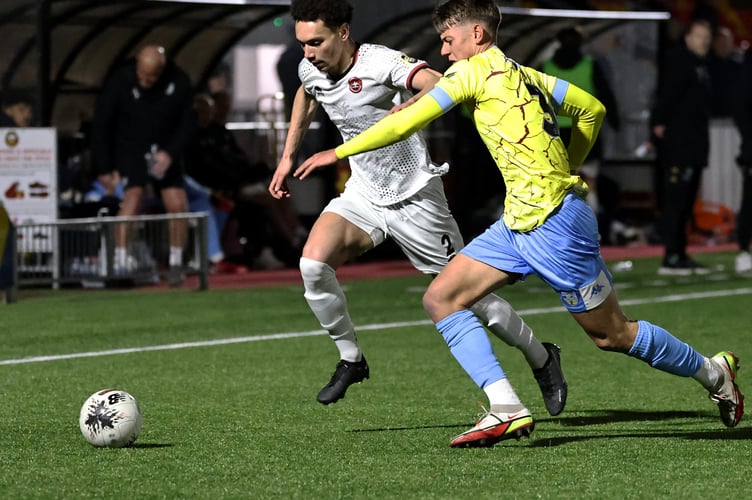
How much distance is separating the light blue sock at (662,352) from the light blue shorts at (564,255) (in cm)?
24

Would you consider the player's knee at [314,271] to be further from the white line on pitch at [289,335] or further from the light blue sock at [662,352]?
the white line on pitch at [289,335]

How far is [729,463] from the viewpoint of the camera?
21.0 ft

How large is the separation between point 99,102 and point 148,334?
15.3 ft

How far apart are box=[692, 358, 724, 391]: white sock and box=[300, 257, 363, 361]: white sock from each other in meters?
1.65

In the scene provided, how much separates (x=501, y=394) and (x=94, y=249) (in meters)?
8.77

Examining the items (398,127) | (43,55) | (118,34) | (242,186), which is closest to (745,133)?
(242,186)

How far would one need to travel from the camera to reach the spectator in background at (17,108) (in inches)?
623

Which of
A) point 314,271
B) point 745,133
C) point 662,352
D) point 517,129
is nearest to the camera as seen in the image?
point 517,129

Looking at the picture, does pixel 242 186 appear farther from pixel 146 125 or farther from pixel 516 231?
pixel 516 231

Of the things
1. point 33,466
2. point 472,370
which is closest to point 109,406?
point 33,466

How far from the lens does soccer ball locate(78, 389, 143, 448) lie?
22.4 feet

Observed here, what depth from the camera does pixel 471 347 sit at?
22.3 feet

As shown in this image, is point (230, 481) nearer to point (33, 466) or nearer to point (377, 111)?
point (33, 466)

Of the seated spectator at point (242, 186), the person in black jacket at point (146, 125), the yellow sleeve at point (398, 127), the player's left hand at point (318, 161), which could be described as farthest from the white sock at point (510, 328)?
the seated spectator at point (242, 186)
